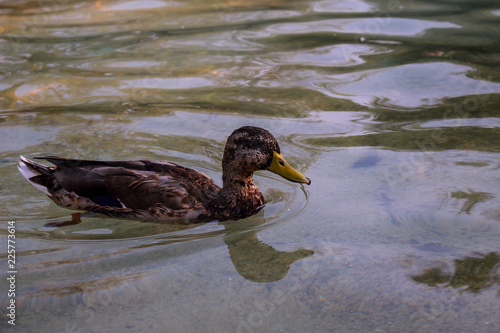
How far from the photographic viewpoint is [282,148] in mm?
6789

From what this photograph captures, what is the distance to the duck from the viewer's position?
5.54m

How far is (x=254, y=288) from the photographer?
427 centimetres

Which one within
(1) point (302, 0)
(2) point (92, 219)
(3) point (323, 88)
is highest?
(1) point (302, 0)

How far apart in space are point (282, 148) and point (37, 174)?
2.58 meters

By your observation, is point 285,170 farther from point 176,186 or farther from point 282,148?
point 282,148

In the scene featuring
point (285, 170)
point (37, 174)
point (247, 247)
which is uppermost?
point (285, 170)

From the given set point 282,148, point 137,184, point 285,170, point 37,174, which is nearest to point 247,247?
point 285,170

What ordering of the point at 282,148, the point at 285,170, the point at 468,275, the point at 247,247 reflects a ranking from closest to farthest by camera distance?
the point at 468,275, the point at 247,247, the point at 285,170, the point at 282,148

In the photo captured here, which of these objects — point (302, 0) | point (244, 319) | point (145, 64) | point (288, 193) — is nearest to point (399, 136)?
point (288, 193)

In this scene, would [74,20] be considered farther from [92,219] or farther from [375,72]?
[92,219]

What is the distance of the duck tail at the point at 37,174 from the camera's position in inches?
234

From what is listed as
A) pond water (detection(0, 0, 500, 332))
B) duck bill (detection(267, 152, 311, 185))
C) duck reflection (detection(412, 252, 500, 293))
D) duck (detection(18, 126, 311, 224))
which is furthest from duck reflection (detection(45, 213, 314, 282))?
duck reflection (detection(412, 252, 500, 293))

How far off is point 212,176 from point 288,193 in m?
0.93

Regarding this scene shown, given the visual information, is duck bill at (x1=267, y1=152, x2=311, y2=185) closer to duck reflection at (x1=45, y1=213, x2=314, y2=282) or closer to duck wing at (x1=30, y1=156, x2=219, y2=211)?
duck reflection at (x1=45, y1=213, x2=314, y2=282)
